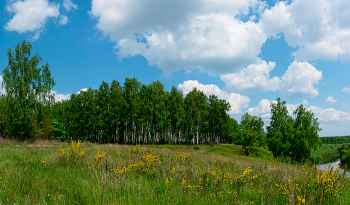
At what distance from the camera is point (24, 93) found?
28.4 meters

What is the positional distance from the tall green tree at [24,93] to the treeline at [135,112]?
14.5 meters

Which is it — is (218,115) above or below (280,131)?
above

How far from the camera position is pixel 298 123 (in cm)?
4747

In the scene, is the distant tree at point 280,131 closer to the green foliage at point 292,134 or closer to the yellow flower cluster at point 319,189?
the green foliage at point 292,134

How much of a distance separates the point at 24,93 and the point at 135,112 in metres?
20.2

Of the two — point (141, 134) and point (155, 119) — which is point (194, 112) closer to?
point (155, 119)

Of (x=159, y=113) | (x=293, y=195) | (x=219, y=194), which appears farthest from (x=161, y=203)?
(x=159, y=113)

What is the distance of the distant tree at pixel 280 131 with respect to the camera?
141ft

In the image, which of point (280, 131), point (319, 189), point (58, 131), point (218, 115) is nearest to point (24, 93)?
point (58, 131)

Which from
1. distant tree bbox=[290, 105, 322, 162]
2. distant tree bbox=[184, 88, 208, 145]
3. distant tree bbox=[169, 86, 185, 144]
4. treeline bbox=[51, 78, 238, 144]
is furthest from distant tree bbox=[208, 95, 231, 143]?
distant tree bbox=[290, 105, 322, 162]

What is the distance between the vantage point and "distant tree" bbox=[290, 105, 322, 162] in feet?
143

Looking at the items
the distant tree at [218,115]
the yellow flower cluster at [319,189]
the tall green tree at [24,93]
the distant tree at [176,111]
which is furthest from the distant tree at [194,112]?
the yellow flower cluster at [319,189]

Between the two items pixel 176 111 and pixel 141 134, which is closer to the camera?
pixel 176 111

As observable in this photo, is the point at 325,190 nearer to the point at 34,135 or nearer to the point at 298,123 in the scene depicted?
the point at 34,135
